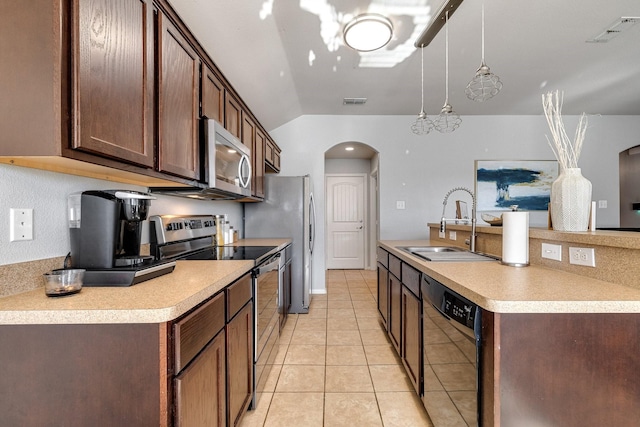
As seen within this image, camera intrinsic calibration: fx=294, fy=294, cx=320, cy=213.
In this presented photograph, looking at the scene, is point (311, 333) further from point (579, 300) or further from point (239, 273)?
point (579, 300)

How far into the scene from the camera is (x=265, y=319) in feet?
6.22

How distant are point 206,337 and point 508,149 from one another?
4.72 metres

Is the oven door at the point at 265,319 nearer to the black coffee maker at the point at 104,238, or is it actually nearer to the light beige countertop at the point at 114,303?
the light beige countertop at the point at 114,303

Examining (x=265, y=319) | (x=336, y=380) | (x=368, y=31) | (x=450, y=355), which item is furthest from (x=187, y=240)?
(x=368, y=31)

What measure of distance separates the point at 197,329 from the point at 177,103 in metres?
1.06

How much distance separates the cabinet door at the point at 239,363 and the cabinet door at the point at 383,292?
1.32 metres

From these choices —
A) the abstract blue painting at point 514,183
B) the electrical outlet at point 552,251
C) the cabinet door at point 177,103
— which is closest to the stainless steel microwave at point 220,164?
the cabinet door at point 177,103

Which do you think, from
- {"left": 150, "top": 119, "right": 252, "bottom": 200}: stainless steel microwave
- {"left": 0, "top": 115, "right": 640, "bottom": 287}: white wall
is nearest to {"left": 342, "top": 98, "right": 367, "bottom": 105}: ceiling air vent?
{"left": 0, "top": 115, "right": 640, "bottom": 287}: white wall

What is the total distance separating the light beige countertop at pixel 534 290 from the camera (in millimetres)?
926

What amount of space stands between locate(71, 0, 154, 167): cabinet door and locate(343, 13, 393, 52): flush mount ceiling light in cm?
137

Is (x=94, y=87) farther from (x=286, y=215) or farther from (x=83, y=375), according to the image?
(x=286, y=215)

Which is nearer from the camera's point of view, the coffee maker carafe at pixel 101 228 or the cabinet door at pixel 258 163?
the coffee maker carafe at pixel 101 228

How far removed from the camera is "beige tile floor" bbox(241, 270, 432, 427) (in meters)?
1.64

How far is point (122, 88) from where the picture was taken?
1052 millimetres
